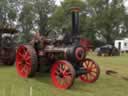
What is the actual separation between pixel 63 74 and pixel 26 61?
5.23ft

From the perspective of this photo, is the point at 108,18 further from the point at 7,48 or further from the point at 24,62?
the point at 24,62

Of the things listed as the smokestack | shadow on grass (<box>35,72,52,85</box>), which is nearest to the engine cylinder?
the smokestack

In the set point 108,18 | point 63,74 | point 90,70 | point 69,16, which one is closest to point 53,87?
point 63,74

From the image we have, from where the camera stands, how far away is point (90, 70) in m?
7.95

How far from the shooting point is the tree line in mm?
41000

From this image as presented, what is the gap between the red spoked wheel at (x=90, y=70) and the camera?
7.83m

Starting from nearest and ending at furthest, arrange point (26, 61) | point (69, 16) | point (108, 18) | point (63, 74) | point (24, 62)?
point (63, 74) < point (26, 61) < point (24, 62) < point (108, 18) < point (69, 16)

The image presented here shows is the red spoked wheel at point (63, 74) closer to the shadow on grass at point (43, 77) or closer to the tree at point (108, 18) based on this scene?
the shadow on grass at point (43, 77)

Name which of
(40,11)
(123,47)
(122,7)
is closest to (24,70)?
(123,47)

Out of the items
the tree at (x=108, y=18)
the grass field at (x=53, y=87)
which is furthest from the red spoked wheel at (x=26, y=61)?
the tree at (x=108, y=18)

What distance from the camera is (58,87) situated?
7031 mm

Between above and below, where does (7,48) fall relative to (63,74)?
above

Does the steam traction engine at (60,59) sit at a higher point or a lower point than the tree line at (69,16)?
lower

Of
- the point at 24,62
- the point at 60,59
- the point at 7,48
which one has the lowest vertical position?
the point at 24,62
